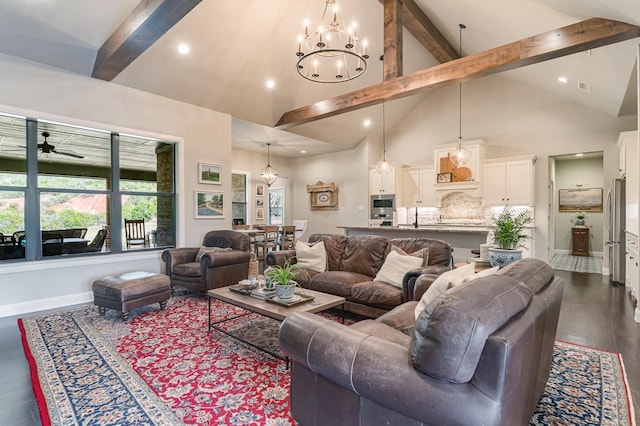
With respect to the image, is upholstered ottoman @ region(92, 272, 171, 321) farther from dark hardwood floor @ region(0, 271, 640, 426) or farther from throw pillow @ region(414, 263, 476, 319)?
throw pillow @ region(414, 263, 476, 319)

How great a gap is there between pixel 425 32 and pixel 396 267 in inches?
168

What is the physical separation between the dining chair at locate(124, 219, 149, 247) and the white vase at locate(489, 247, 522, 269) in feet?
16.2

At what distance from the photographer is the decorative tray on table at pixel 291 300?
2.72 metres

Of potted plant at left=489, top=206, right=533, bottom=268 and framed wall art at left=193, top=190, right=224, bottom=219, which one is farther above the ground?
framed wall art at left=193, top=190, right=224, bottom=219

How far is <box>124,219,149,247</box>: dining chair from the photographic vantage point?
4973mm

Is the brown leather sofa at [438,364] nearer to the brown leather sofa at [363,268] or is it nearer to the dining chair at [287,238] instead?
the brown leather sofa at [363,268]

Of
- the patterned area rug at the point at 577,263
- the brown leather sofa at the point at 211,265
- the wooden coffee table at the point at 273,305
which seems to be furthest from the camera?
the patterned area rug at the point at 577,263

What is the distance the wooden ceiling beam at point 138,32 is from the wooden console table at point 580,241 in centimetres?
1061

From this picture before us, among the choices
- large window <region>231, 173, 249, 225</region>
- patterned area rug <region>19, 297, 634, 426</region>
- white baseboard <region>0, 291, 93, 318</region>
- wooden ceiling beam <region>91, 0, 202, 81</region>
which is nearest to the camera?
patterned area rug <region>19, 297, 634, 426</region>

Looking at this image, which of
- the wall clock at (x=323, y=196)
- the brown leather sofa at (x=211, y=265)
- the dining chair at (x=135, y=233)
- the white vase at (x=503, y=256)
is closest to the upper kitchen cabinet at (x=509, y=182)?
the wall clock at (x=323, y=196)

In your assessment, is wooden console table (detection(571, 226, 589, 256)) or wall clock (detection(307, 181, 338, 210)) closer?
wooden console table (detection(571, 226, 589, 256))

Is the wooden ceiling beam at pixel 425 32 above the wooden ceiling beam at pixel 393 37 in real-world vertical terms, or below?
above

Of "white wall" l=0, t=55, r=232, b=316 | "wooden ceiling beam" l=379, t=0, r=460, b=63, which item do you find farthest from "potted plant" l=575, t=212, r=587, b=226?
"white wall" l=0, t=55, r=232, b=316

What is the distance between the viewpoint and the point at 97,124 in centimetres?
451
